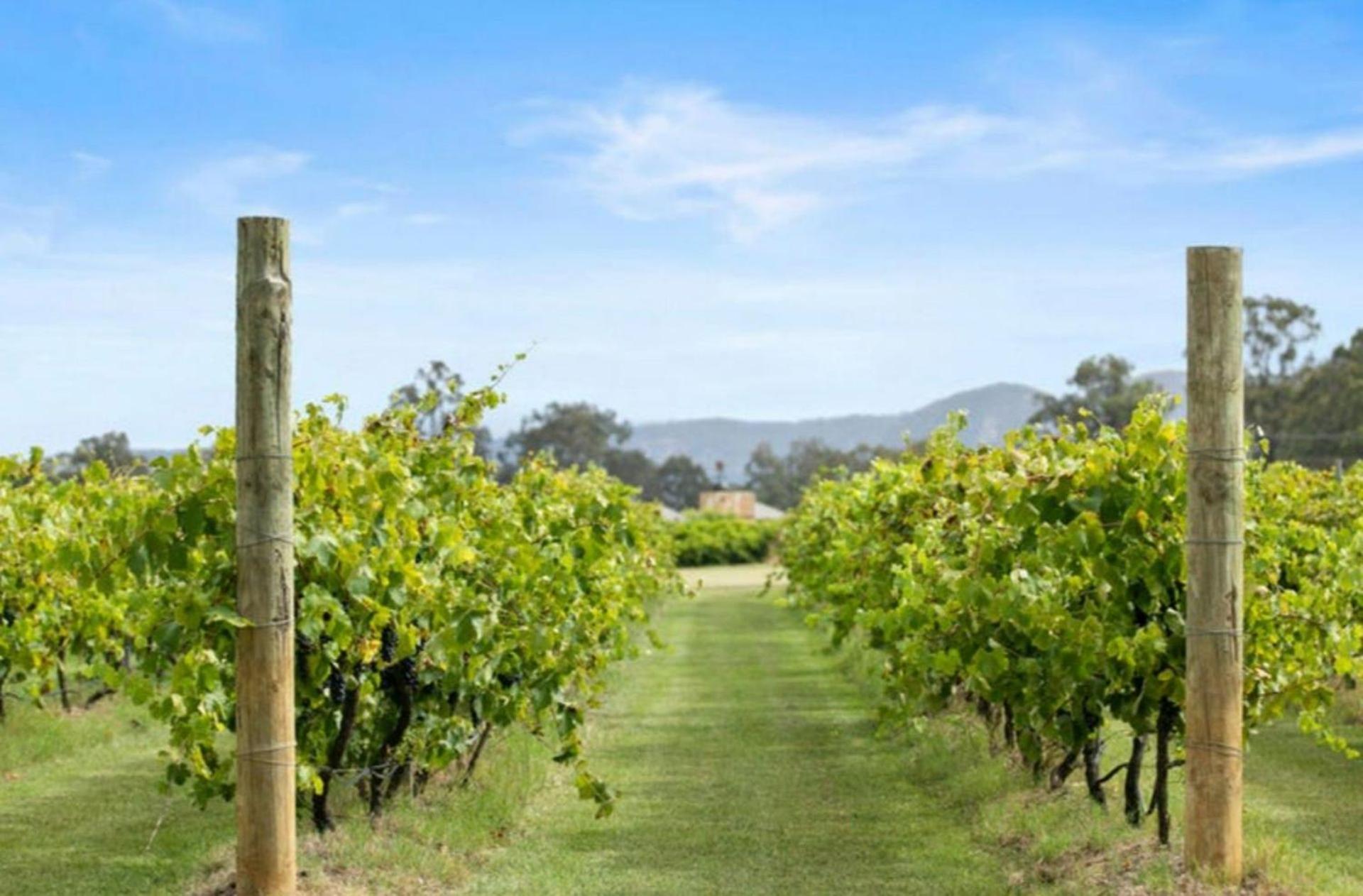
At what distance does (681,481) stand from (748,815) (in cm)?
9400

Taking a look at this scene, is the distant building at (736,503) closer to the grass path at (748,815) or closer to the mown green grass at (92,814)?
the grass path at (748,815)

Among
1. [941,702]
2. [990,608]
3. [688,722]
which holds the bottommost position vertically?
[688,722]

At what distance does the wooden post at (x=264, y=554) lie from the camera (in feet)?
20.4

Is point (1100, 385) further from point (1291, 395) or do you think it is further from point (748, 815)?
point (748, 815)

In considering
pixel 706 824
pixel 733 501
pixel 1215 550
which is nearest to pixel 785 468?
pixel 733 501

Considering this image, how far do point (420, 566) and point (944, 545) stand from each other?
10.4ft

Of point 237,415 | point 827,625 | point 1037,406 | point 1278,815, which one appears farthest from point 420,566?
point 1037,406

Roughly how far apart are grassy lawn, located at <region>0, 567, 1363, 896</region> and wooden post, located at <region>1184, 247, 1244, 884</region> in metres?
0.37

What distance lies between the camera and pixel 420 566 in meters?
7.76

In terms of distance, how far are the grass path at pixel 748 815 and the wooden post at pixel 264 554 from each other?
1.65m

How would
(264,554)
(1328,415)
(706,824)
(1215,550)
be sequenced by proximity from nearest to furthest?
(264,554), (1215,550), (706,824), (1328,415)

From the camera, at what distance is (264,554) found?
6.23 metres

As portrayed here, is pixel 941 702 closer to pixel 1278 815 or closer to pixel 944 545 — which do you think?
pixel 944 545

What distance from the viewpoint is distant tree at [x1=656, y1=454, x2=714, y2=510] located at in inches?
4065
